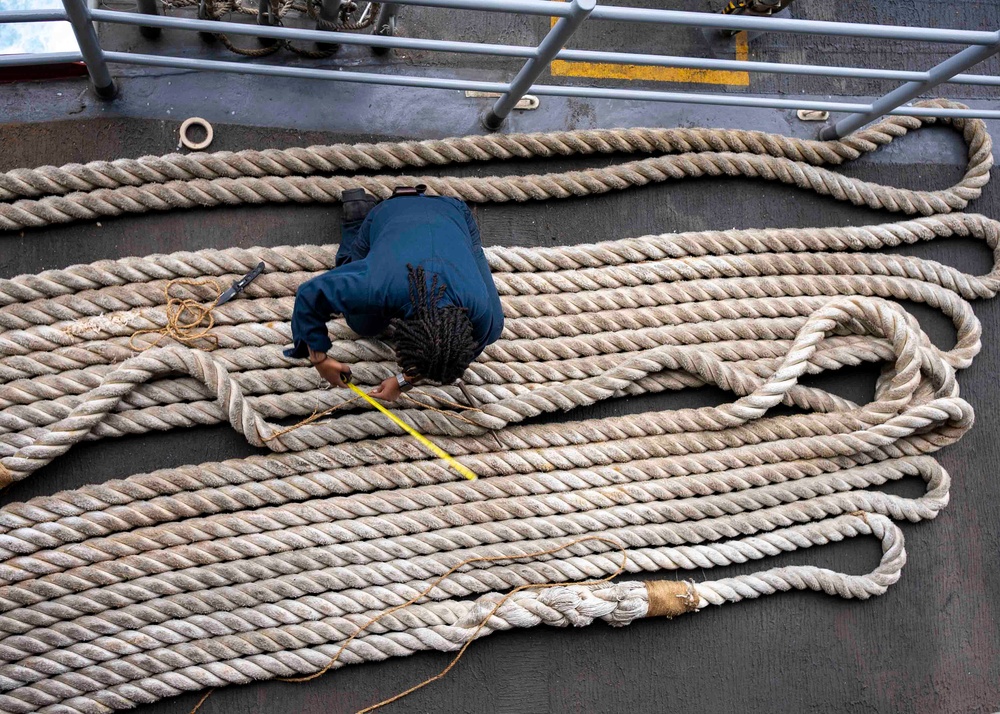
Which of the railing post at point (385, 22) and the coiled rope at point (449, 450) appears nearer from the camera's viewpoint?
the coiled rope at point (449, 450)

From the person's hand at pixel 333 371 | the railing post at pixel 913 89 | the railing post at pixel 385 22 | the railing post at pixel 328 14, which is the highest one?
the railing post at pixel 385 22

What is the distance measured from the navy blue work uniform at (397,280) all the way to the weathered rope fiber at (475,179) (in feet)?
1.38

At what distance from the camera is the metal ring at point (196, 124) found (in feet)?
9.01

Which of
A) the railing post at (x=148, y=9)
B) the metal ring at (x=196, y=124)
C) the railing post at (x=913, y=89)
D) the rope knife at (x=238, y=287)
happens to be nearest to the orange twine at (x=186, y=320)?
the rope knife at (x=238, y=287)

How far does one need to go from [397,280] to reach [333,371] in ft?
1.28

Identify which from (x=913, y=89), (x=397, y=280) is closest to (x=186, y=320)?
(x=397, y=280)

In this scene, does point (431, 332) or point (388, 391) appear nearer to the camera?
point (431, 332)

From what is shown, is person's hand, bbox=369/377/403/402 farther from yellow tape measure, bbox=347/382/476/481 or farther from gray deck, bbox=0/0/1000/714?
gray deck, bbox=0/0/1000/714

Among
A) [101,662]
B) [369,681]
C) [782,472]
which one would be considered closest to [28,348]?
[101,662]

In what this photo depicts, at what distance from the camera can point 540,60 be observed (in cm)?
241

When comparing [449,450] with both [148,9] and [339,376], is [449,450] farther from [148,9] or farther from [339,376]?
[148,9]

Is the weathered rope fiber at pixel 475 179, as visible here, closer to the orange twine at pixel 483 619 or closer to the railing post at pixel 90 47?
the railing post at pixel 90 47

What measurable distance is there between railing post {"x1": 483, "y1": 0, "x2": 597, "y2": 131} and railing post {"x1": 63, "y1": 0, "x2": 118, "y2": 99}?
1.26 m

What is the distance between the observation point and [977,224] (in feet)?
9.69
